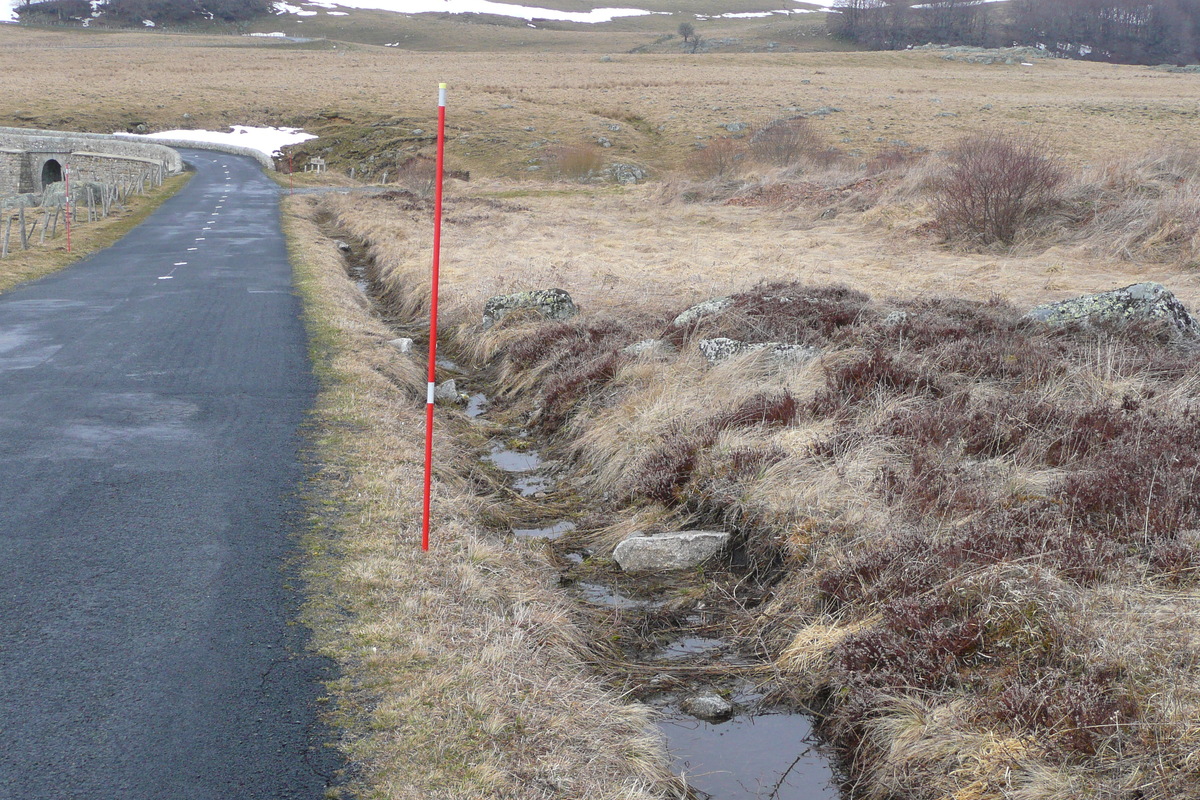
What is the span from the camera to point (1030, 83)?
7119cm

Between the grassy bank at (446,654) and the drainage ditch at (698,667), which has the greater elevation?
the grassy bank at (446,654)

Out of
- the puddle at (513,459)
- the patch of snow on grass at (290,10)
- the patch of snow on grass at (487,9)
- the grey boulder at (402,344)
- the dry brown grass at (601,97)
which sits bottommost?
the puddle at (513,459)

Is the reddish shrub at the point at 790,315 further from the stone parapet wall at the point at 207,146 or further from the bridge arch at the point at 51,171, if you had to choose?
the stone parapet wall at the point at 207,146

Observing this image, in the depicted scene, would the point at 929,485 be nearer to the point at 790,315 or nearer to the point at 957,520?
the point at 957,520

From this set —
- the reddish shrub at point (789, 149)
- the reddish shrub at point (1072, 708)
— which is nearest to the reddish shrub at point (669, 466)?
the reddish shrub at point (1072, 708)

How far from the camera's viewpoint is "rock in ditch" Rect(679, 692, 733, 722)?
494 centimetres

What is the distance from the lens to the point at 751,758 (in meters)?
4.62

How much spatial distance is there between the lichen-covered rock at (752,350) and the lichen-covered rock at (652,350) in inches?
16.5

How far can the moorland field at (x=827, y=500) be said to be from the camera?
4.05 meters

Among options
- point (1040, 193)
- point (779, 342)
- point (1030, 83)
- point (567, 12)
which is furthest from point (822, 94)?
point (567, 12)

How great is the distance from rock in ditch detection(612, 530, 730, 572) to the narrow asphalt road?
228 cm

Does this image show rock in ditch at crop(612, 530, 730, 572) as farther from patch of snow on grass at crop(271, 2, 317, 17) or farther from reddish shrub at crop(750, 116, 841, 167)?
patch of snow on grass at crop(271, 2, 317, 17)

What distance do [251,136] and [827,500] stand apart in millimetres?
63094

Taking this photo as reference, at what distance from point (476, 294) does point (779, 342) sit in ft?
21.3
